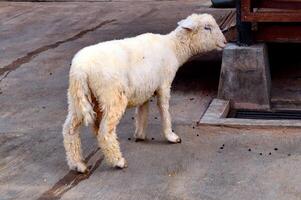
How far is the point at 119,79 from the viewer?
5734mm

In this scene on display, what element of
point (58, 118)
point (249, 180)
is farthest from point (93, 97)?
point (58, 118)

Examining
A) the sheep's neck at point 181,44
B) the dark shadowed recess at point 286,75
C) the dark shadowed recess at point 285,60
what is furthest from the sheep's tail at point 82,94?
the dark shadowed recess at point 285,60

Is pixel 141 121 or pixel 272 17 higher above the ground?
pixel 272 17

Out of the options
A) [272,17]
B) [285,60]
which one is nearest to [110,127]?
[272,17]

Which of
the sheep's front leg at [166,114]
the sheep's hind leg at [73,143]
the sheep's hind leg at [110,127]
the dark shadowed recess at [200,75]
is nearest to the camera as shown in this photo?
the sheep's hind leg at [110,127]

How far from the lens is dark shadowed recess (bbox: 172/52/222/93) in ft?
28.5

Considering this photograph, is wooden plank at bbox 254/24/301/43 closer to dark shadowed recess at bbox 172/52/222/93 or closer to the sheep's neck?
dark shadowed recess at bbox 172/52/222/93

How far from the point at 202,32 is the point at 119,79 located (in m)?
1.24

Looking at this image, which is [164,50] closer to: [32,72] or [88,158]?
[88,158]

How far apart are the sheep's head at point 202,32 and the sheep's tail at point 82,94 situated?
1383 mm

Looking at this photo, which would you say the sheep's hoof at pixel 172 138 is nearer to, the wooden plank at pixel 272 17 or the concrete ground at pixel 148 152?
the concrete ground at pixel 148 152

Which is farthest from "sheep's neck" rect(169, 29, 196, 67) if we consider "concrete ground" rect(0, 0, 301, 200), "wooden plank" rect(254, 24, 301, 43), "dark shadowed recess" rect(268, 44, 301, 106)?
"dark shadowed recess" rect(268, 44, 301, 106)

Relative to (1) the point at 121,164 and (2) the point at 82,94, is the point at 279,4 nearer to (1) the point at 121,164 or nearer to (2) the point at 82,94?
(1) the point at 121,164

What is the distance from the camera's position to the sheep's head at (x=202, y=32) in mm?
6527
